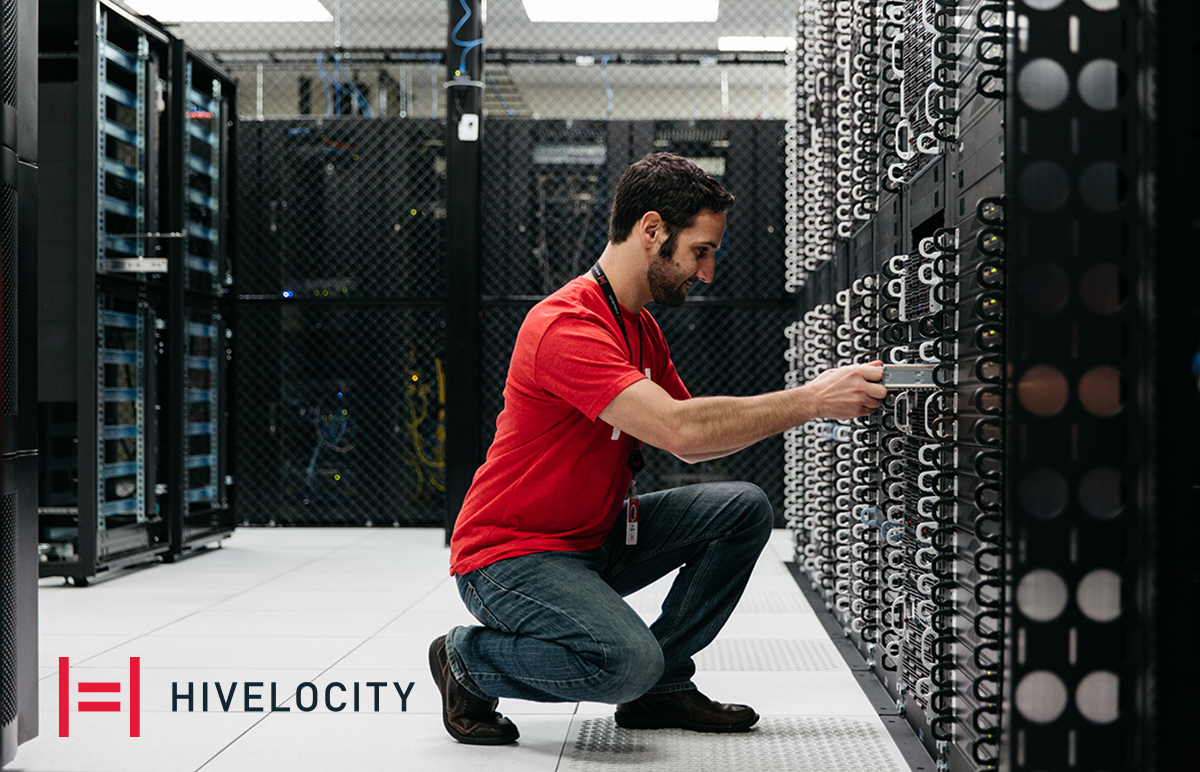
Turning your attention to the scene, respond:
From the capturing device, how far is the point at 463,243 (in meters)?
5.73

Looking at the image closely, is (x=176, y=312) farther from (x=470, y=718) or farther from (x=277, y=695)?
(x=470, y=718)

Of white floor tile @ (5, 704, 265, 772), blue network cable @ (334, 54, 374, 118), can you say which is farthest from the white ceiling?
white floor tile @ (5, 704, 265, 772)

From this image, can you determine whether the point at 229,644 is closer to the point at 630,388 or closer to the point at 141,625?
the point at 141,625

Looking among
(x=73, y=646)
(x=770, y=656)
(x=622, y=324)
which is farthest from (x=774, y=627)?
(x=73, y=646)

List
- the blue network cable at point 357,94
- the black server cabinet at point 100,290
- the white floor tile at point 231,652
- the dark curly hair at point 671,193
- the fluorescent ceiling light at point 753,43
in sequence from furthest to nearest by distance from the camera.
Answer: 1. the fluorescent ceiling light at point 753,43
2. the blue network cable at point 357,94
3. the black server cabinet at point 100,290
4. the white floor tile at point 231,652
5. the dark curly hair at point 671,193

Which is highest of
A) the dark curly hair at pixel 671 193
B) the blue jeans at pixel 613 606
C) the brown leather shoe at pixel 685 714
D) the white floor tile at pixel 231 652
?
the dark curly hair at pixel 671 193

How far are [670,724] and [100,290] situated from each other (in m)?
3.31

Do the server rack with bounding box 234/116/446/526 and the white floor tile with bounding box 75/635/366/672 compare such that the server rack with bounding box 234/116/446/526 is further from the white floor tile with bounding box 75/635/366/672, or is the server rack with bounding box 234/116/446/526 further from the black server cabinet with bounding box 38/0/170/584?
the white floor tile with bounding box 75/635/366/672

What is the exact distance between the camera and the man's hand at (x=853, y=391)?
1766mm

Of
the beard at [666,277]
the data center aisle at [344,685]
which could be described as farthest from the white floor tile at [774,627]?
the beard at [666,277]

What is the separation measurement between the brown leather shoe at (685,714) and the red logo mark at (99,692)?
1141 millimetres

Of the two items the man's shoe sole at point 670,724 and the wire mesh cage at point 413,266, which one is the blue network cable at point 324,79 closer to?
the wire mesh cage at point 413,266

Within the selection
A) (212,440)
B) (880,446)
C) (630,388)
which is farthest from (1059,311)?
(212,440)

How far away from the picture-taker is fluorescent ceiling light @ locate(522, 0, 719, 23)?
6273 millimetres
